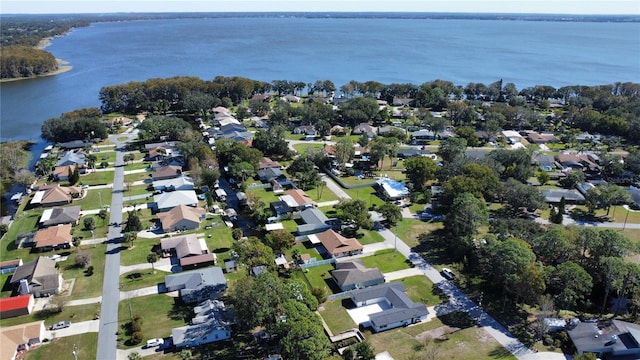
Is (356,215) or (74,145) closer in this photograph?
(356,215)

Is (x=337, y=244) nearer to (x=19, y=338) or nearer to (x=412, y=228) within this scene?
(x=412, y=228)

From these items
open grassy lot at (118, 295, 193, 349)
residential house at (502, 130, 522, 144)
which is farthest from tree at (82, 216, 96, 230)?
residential house at (502, 130, 522, 144)

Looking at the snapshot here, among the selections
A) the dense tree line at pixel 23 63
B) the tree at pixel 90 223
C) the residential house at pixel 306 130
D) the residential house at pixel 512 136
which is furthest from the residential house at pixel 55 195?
the dense tree line at pixel 23 63

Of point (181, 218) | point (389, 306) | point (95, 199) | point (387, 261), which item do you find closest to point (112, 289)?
point (181, 218)

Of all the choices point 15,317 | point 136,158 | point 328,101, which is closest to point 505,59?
point 328,101

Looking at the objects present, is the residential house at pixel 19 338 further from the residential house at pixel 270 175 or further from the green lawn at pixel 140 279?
the residential house at pixel 270 175

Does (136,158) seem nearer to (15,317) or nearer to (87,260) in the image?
(87,260)
